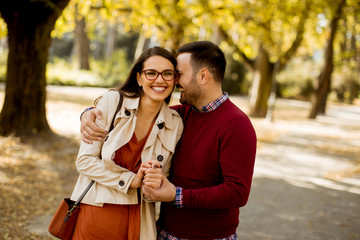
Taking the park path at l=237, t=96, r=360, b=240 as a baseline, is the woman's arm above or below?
above

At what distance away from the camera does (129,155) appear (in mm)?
2318

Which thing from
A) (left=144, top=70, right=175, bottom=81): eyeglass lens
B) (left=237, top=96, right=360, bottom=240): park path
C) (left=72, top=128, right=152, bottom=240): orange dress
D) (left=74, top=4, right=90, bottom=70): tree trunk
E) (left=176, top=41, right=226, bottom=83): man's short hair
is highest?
(left=74, top=4, right=90, bottom=70): tree trunk

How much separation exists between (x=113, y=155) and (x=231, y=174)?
0.77 metres

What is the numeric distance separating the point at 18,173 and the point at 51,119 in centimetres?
495

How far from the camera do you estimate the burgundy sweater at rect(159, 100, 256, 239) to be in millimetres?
2084

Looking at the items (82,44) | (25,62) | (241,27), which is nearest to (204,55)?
(25,62)

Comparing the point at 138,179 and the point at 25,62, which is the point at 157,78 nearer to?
the point at 138,179

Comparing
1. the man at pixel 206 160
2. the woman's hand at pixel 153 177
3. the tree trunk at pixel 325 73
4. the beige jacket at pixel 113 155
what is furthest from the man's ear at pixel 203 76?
the tree trunk at pixel 325 73

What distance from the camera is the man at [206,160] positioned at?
209cm

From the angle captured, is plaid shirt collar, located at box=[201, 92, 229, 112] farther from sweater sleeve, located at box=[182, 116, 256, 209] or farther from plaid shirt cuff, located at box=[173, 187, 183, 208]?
plaid shirt cuff, located at box=[173, 187, 183, 208]

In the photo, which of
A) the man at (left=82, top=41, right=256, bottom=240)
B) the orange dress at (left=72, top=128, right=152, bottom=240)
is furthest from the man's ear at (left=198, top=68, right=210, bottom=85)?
the orange dress at (left=72, top=128, right=152, bottom=240)

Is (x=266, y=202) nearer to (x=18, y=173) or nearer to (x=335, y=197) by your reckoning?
(x=335, y=197)

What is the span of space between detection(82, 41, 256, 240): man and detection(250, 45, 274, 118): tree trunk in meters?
14.3

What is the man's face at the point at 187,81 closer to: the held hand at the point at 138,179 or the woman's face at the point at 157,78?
the woman's face at the point at 157,78
